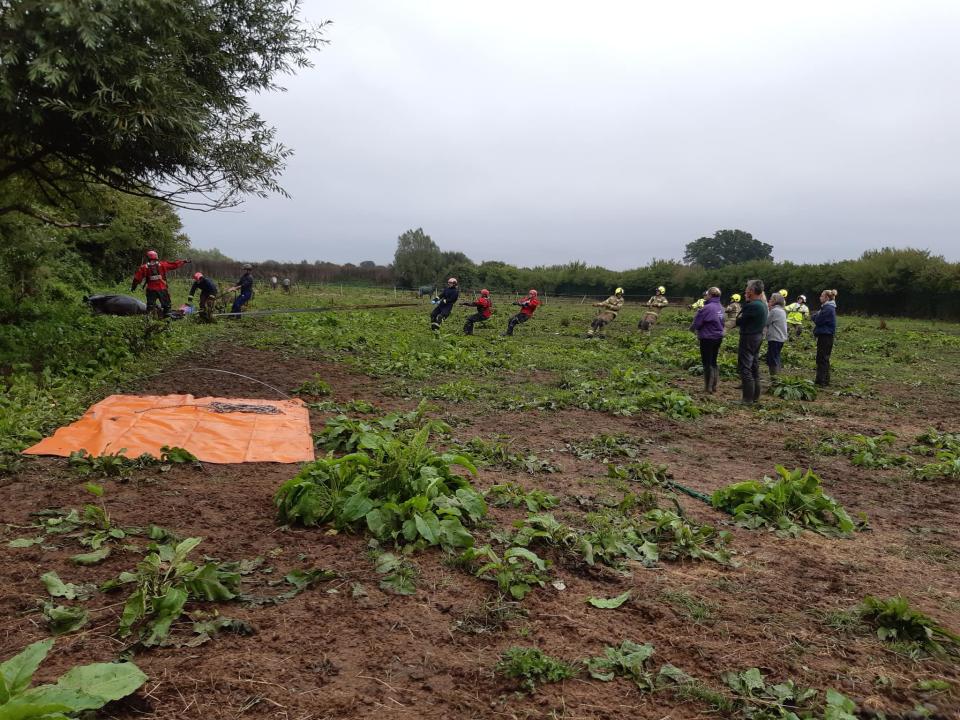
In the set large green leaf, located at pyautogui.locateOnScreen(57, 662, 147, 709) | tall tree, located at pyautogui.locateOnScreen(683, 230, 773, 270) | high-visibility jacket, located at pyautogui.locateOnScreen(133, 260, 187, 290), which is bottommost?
large green leaf, located at pyautogui.locateOnScreen(57, 662, 147, 709)

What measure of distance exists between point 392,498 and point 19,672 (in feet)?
7.58

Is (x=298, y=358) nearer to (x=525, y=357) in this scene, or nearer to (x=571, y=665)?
(x=525, y=357)

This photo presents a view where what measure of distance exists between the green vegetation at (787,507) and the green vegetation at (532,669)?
2583mm

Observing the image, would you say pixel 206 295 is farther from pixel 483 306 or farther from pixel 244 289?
pixel 483 306

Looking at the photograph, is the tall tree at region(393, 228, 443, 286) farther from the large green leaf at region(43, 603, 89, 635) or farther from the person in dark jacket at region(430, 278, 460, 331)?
the large green leaf at region(43, 603, 89, 635)

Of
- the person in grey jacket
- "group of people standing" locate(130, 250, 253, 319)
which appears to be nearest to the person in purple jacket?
the person in grey jacket

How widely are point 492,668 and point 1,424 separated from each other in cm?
576

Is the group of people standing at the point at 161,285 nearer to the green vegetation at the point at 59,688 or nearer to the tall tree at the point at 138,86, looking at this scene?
the tall tree at the point at 138,86

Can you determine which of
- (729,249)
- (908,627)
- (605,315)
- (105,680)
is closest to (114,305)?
(605,315)

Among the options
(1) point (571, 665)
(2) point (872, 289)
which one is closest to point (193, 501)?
(1) point (571, 665)

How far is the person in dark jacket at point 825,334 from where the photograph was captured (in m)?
11.6

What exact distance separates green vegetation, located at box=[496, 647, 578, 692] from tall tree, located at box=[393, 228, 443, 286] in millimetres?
52553

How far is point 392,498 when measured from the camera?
13.8 ft

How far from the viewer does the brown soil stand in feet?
8.30
